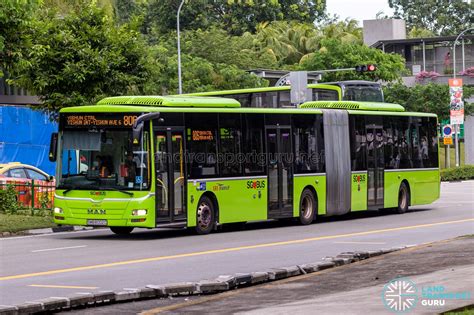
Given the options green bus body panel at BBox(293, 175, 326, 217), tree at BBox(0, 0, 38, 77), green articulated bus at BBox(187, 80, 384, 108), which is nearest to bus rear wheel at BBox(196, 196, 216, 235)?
green bus body panel at BBox(293, 175, 326, 217)

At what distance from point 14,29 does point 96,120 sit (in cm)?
328

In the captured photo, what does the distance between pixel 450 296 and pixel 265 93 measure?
2193 centimetres

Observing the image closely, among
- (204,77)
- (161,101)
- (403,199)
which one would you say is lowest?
(403,199)

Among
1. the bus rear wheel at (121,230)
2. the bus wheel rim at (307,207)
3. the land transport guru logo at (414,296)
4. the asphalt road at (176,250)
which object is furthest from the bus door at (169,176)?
the land transport guru logo at (414,296)

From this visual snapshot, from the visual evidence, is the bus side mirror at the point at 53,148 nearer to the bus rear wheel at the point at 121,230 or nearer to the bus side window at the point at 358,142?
the bus rear wheel at the point at 121,230

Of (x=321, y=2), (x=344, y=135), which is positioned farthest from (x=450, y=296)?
(x=321, y=2)

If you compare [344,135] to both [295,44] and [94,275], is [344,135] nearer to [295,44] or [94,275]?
[94,275]

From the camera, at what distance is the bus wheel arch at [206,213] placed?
81.4 feet

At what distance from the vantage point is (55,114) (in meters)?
33.2

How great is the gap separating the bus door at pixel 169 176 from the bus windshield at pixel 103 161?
39 cm

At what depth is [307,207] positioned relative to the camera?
95.9 ft

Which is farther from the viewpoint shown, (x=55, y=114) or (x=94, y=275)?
(x=55, y=114)

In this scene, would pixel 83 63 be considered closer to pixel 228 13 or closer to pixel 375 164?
pixel 375 164

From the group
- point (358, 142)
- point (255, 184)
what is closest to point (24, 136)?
point (358, 142)
